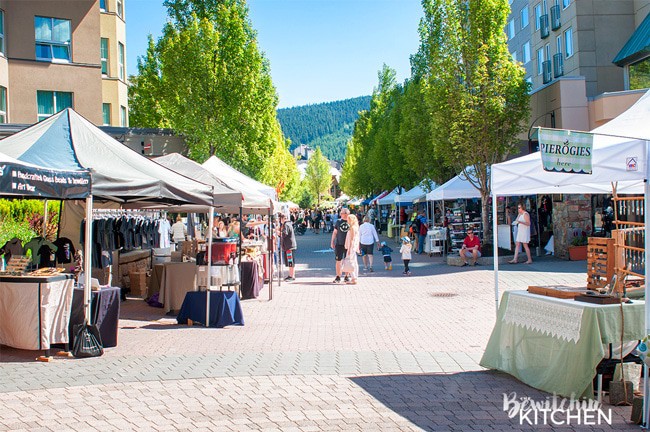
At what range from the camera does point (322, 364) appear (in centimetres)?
813

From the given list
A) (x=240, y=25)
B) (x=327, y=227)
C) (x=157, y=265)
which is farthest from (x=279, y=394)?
(x=327, y=227)

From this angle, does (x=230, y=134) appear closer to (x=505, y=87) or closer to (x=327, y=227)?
(x=505, y=87)

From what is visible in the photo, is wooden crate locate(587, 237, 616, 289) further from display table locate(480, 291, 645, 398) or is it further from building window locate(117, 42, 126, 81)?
building window locate(117, 42, 126, 81)

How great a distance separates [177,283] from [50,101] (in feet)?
56.2

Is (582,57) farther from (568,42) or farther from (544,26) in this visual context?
(544,26)

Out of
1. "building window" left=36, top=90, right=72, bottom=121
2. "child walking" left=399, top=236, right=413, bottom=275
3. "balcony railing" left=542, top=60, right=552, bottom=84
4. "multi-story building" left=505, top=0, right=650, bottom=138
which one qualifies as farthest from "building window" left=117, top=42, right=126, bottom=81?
"balcony railing" left=542, top=60, right=552, bottom=84

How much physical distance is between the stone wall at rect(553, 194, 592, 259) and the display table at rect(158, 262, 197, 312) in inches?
545

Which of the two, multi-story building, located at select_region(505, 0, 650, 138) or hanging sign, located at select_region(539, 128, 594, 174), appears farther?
multi-story building, located at select_region(505, 0, 650, 138)

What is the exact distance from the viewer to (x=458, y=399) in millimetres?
6555

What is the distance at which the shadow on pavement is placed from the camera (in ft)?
18.8

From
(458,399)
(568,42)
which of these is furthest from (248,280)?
(568,42)

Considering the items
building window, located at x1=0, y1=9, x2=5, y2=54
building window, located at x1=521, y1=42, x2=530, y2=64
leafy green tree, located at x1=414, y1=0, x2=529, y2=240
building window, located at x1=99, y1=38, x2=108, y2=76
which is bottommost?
leafy green tree, located at x1=414, y1=0, x2=529, y2=240

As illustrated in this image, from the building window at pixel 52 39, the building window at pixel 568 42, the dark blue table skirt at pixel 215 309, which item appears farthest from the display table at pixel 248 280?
the building window at pixel 568 42

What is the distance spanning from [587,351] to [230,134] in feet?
82.4
